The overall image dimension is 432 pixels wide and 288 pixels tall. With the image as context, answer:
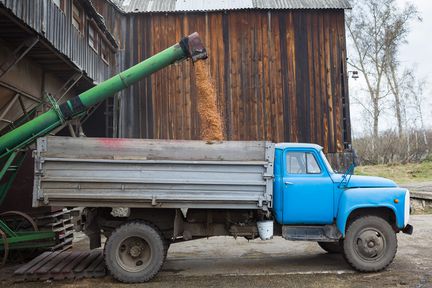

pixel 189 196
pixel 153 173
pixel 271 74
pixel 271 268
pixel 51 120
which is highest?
pixel 271 74

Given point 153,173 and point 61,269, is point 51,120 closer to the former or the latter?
point 153,173

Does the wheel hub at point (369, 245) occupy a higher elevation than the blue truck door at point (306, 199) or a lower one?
lower

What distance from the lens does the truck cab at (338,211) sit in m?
7.64

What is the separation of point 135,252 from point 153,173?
1398 mm

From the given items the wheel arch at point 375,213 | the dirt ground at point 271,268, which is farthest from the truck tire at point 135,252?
the wheel arch at point 375,213

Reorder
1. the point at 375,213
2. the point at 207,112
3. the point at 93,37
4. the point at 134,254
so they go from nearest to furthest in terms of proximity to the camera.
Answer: the point at 134,254 → the point at 375,213 → the point at 207,112 → the point at 93,37

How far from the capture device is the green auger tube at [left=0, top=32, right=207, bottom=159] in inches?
324

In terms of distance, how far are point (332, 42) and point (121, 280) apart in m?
13.7

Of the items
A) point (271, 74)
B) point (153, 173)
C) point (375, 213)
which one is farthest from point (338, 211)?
point (271, 74)

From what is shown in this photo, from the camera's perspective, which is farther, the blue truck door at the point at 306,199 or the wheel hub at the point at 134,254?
the blue truck door at the point at 306,199

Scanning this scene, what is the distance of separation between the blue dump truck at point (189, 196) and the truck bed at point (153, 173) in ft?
0.06

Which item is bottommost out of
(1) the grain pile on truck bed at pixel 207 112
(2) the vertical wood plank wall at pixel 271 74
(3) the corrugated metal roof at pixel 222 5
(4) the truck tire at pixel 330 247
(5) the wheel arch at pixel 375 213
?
(4) the truck tire at pixel 330 247

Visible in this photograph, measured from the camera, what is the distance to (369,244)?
7.66 metres

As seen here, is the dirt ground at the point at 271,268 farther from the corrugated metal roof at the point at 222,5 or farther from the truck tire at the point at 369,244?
the corrugated metal roof at the point at 222,5
